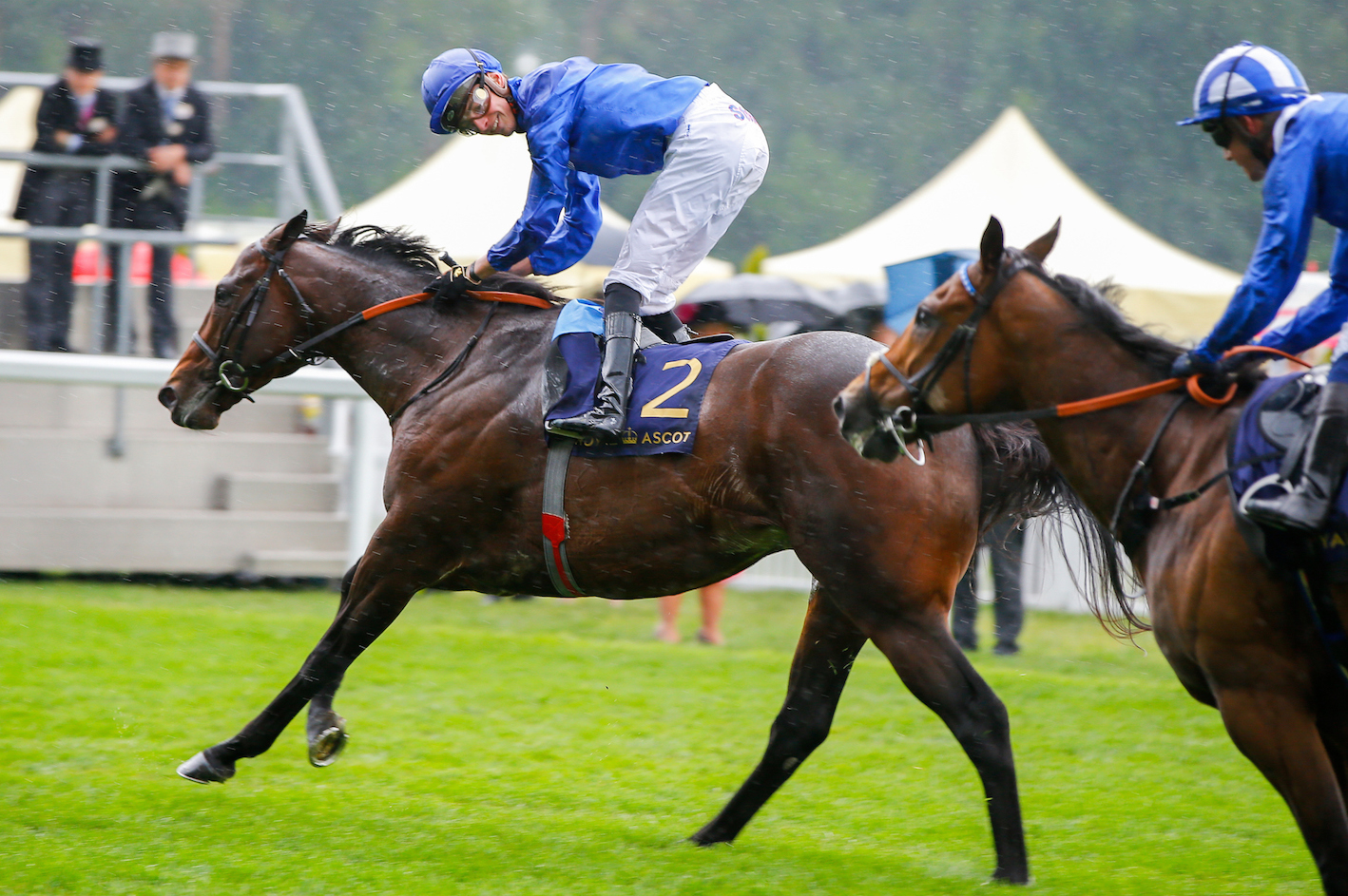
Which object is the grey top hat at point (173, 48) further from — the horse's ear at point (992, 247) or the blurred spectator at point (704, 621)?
the horse's ear at point (992, 247)

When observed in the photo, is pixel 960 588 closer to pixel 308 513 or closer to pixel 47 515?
pixel 308 513

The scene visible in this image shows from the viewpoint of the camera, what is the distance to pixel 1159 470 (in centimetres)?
325

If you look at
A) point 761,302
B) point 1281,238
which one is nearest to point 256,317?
point 1281,238

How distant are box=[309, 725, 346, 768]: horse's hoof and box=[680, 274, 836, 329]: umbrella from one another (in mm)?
5992

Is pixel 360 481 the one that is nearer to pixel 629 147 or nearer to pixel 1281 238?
pixel 629 147

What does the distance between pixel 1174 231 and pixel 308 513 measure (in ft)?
78.3

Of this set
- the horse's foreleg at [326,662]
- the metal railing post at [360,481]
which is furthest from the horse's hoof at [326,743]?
the metal railing post at [360,481]

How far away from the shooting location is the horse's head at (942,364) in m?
3.31

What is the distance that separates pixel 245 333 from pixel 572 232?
3.81ft

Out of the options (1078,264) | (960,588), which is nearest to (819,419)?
(960,588)

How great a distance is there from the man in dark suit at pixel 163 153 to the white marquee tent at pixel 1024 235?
7.19 metres

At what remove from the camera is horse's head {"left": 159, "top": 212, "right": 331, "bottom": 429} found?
470 centimetres

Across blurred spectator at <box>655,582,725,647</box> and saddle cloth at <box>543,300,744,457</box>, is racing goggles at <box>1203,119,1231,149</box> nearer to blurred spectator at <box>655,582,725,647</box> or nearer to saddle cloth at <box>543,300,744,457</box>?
saddle cloth at <box>543,300,744,457</box>

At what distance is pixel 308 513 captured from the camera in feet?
30.0
